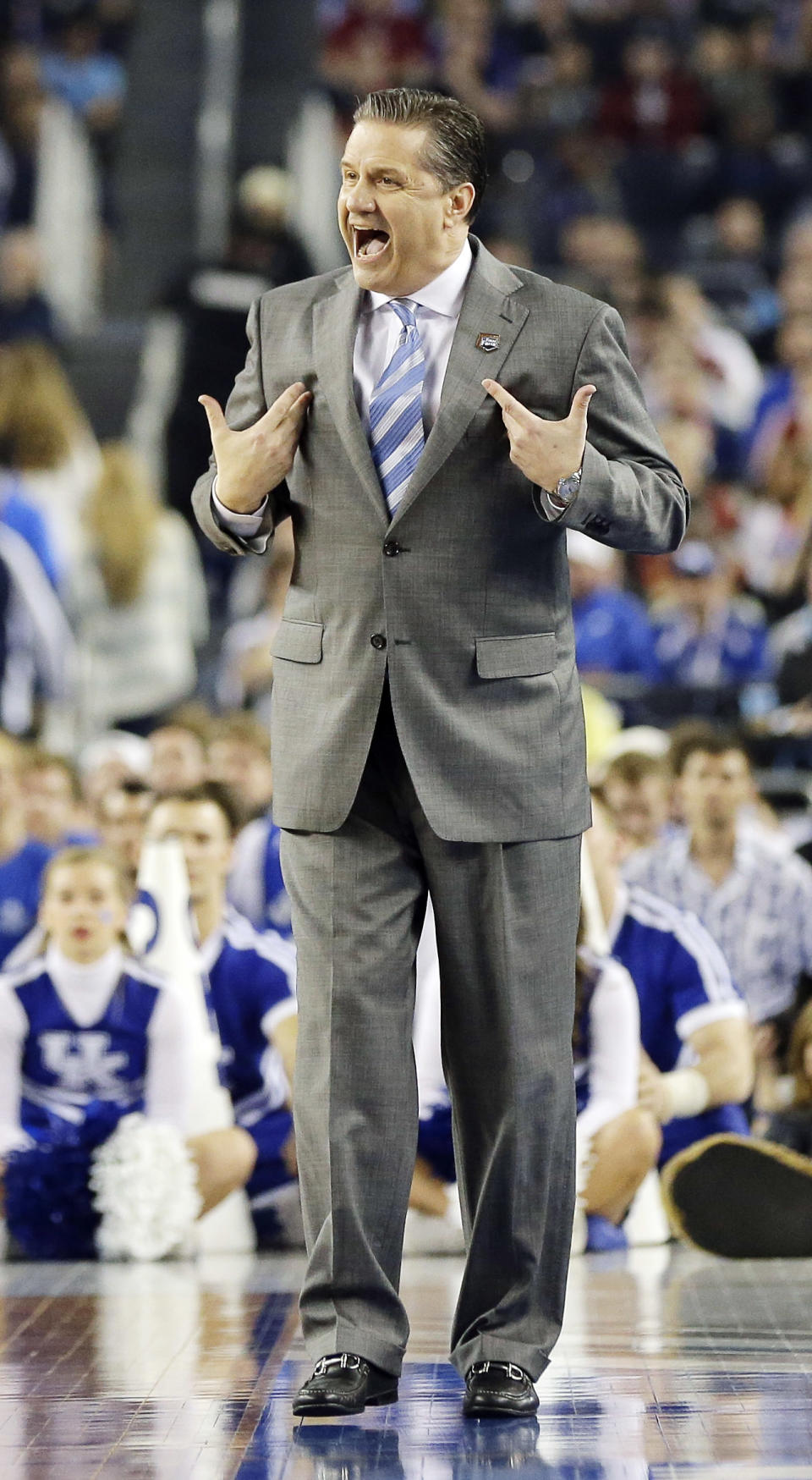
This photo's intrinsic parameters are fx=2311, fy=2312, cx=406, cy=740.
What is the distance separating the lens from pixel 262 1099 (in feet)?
19.5

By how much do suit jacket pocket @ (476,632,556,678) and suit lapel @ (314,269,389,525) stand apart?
245 mm

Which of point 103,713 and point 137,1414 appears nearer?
point 137,1414

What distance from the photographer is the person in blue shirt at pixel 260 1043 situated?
5.60 meters

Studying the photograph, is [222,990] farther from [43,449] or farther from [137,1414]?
[43,449]

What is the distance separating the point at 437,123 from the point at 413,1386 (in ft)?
6.32

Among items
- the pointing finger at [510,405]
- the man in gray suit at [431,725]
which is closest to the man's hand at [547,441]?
the pointing finger at [510,405]

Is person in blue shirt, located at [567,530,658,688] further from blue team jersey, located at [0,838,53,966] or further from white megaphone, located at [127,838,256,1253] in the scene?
white megaphone, located at [127,838,256,1253]

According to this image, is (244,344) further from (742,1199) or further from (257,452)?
(257,452)

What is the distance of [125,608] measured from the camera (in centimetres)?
929

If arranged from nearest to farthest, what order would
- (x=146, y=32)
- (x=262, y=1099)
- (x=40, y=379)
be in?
(x=262, y=1099)
(x=40, y=379)
(x=146, y=32)

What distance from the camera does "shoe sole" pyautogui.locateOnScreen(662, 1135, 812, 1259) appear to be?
5016mm

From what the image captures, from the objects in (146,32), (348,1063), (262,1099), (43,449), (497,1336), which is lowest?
(262,1099)

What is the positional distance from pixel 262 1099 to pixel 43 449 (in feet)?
12.9

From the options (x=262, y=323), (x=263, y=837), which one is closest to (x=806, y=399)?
(x=263, y=837)
